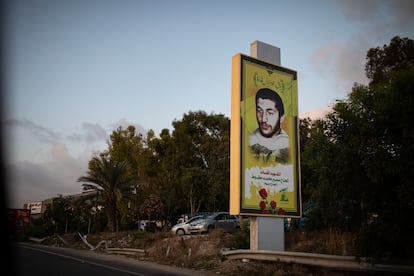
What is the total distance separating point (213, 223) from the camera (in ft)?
77.3

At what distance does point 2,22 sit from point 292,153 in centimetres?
1226

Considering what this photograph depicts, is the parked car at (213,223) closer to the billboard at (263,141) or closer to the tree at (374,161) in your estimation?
the billboard at (263,141)

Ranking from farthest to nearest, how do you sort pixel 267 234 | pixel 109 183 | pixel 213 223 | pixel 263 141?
pixel 109 183, pixel 213 223, pixel 263 141, pixel 267 234

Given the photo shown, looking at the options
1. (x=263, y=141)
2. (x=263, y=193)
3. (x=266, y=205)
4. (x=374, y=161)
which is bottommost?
(x=266, y=205)

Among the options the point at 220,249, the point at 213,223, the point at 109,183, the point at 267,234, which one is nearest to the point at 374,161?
the point at 267,234

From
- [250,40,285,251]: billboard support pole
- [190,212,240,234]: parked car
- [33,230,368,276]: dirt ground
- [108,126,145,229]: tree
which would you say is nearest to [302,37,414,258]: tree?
[33,230,368,276]: dirt ground

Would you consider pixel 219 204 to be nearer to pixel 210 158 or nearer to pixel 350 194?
pixel 210 158

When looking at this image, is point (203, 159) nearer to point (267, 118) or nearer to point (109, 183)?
point (109, 183)

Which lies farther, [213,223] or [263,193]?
[213,223]

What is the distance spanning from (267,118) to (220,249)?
19.2ft

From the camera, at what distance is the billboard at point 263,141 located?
608 inches

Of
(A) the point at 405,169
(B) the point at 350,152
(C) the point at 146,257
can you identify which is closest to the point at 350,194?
(B) the point at 350,152

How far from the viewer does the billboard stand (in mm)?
15438

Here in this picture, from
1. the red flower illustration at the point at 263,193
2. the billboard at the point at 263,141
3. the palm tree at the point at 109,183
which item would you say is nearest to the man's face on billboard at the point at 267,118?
the billboard at the point at 263,141
